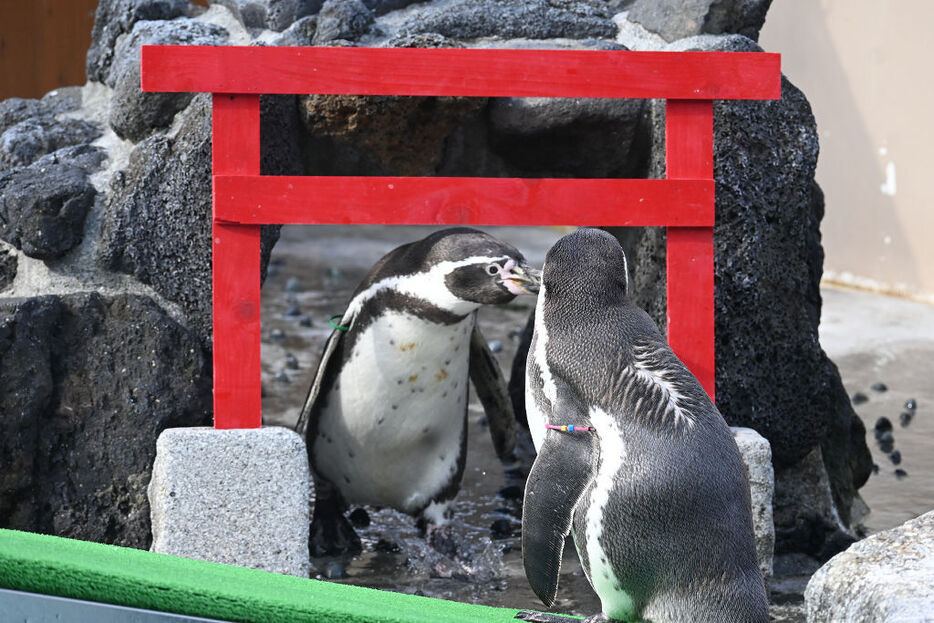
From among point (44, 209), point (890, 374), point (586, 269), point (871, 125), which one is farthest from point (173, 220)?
point (871, 125)

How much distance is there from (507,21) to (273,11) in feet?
1.86

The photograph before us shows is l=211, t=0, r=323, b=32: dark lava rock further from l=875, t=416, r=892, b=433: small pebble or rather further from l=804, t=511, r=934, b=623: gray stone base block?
l=875, t=416, r=892, b=433: small pebble

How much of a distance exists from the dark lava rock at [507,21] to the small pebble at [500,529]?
4.13 ft

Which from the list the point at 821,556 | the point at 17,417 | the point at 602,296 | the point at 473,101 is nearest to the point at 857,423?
the point at 821,556

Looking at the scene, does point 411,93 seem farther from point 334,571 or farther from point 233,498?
point 334,571

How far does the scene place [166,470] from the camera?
7.96ft

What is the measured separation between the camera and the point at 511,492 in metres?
3.44

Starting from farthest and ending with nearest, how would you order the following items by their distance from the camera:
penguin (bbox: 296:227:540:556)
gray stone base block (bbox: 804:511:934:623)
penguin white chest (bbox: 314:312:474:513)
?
penguin white chest (bbox: 314:312:474:513) → penguin (bbox: 296:227:540:556) → gray stone base block (bbox: 804:511:934:623)

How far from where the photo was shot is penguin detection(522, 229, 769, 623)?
5.84ft

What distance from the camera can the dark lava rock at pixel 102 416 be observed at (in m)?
2.68

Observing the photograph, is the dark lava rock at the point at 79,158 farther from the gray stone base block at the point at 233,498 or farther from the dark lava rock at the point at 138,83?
the gray stone base block at the point at 233,498

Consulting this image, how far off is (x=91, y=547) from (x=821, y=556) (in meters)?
1.79

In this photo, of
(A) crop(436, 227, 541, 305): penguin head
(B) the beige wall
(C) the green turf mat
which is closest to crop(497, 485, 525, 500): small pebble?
(A) crop(436, 227, 541, 305): penguin head

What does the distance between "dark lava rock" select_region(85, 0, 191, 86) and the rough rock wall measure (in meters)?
0.02
